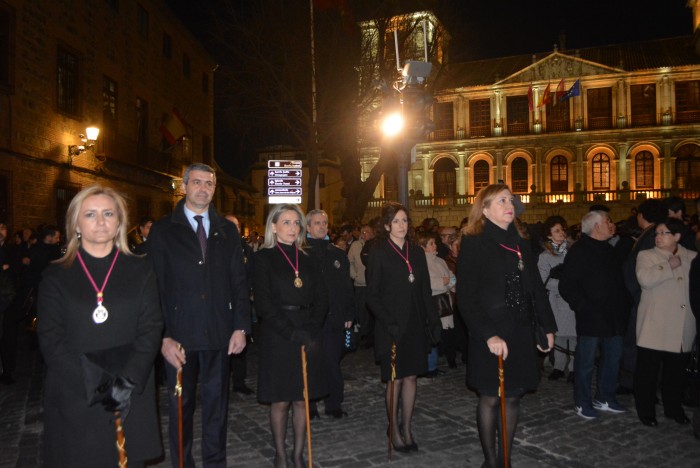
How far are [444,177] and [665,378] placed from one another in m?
51.7

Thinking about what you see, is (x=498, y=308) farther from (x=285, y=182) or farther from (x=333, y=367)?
(x=285, y=182)

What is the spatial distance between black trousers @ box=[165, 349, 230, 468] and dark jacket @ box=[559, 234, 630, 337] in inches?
148

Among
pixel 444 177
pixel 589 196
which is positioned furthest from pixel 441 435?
pixel 444 177

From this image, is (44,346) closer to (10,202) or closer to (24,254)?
(24,254)

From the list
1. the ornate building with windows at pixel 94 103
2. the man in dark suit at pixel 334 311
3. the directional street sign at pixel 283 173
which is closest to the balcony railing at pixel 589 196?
the ornate building with windows at pixel 94 103

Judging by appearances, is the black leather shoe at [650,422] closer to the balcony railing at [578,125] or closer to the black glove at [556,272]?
the black glove at [556,272]

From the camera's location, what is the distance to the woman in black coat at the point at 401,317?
197 inches

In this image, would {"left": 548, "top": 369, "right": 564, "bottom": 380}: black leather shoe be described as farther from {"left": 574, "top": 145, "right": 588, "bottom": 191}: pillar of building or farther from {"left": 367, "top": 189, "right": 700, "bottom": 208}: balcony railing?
{"left": 574, "top": 145, "right": 588, "bottom": 191}: pillar of building

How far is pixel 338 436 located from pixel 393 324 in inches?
54.1

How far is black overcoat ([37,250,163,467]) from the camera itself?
2.92 meters

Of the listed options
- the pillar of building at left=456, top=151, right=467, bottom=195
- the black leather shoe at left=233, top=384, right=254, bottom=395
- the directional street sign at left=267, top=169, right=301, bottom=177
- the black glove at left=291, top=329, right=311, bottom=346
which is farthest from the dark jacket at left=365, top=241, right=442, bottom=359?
the pillar of building at left=456, top=151, right=467, bottom=195

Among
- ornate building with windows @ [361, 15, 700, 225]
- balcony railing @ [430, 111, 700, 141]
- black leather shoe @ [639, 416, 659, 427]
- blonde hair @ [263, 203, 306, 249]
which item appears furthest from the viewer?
balcony railing @ [430, 111, 700, 141]

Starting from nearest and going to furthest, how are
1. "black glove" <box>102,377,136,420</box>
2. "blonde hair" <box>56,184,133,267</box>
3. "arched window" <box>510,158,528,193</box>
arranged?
"black glove" <box>102,377,136,420</box> → "blonde hair" <box>56,184,133,267</box> → "arched window" <box>510,158,528,193</box>

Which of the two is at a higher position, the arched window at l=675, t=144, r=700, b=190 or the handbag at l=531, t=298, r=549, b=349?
the arched window at l=675, t=144, r=700, b=190
